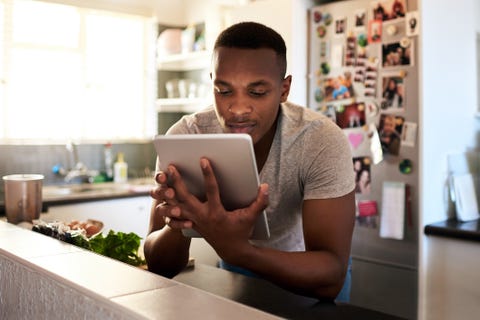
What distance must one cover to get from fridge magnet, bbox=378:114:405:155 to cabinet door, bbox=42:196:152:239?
1596 mm

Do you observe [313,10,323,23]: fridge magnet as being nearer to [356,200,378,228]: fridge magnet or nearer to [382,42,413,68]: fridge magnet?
[382,42,413,68]: fridge magnet

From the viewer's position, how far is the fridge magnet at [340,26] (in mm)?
2576

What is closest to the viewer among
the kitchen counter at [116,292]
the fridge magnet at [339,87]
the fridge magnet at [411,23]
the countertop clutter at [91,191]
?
the kitchen counter at [116,292]

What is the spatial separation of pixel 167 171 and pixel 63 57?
2956 mm

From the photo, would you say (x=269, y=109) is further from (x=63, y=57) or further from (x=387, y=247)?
(x=63, y=57)

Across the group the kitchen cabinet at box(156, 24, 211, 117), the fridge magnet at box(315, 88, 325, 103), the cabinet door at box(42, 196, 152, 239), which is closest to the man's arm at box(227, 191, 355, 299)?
the fridge magnet at box(315, 88, 325, 103)

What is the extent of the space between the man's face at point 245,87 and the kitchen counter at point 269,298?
0.35 meters

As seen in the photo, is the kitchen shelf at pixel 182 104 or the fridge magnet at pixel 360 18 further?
the kitchen shelf at pixel 182 104

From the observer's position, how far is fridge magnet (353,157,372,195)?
8.14ft

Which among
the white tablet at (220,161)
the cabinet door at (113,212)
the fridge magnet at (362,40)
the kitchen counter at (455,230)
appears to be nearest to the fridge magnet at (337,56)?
the fridge magnet at (362,40)

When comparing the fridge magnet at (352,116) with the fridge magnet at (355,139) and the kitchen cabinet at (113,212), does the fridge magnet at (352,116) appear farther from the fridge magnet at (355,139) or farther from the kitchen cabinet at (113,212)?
the kitchen cabinet at (113,212)

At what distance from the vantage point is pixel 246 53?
121cm

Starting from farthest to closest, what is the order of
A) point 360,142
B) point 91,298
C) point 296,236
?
point 360,142
point 296,236
point 91,298

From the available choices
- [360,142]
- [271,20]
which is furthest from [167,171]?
[271,20]
